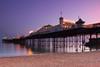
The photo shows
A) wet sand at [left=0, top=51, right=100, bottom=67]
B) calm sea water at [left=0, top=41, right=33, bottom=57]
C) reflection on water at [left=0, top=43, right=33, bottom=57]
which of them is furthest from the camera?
reflection on water at [left=0, top=43, right=33, bottom=57]

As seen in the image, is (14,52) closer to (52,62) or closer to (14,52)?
(14,52)

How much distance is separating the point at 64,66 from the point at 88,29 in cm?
3152

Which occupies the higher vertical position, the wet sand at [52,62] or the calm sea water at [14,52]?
the wet sand at [52,62]

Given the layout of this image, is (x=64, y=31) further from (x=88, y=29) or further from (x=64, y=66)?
(x=64, y=66)

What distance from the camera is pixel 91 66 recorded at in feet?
48.2

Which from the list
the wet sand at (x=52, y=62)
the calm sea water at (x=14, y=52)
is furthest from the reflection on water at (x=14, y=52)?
the wet sand at (x=52, y=62)

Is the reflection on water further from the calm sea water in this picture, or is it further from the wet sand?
the wet sand

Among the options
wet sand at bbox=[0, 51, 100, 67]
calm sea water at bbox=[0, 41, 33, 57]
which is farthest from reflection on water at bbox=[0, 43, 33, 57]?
wet sand at bbox=[0, 51, 100, 67]

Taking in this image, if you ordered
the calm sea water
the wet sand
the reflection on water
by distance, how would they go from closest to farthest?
1. the wet sand
2. the calm sea water
3. the reflection on water

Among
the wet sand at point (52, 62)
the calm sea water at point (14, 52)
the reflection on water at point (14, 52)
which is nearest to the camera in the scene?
the wet sand at point (52, 62)

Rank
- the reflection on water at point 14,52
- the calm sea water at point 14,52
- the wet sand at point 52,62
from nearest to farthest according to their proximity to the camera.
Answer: the wet sand at point 52,62
the calm sea water at point 14,52
the reflection on water at point 14,52

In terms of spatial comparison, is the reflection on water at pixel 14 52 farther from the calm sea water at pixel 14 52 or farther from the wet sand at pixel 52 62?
the wet sand at pixel 52 62

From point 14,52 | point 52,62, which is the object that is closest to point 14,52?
point 14,52

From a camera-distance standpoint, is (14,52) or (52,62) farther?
(14,52)
